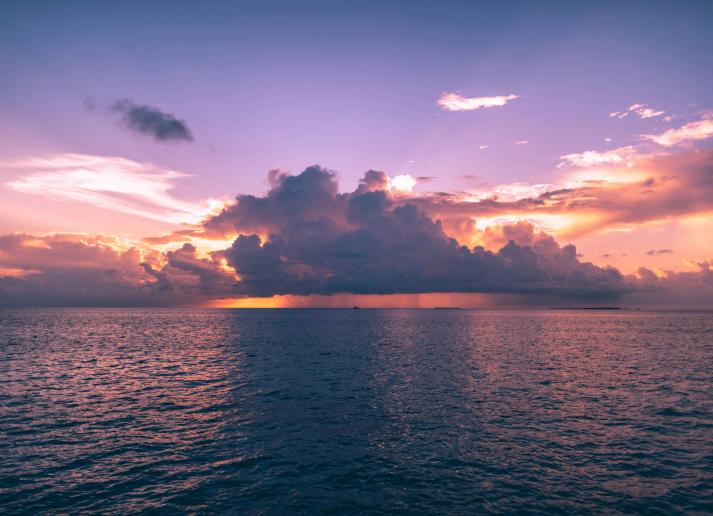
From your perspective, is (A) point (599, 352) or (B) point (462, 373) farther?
(A) point (599, 352)

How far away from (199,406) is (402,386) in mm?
26332

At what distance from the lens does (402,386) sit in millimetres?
57406

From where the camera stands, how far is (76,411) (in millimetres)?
43344

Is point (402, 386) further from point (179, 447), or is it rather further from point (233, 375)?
point (179, 447)

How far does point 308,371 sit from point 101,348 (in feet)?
214

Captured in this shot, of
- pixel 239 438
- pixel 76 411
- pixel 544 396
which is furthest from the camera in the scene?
pixel 544 396

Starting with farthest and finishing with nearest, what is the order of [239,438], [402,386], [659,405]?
1. [402,386]
2. [659,405]
3. [239,438]

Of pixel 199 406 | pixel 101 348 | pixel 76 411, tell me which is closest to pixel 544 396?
pixel 199 406

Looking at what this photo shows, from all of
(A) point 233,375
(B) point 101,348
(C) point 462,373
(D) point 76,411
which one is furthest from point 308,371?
(B) point 101,348

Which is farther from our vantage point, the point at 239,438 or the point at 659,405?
the point at 659,405

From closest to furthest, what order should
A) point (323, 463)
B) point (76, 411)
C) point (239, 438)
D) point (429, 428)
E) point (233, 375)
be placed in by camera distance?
1. point (323, 463)
2. point (239, 438)
3. point (429, 428)
4. point (76, 411)
5. point (233, 375)

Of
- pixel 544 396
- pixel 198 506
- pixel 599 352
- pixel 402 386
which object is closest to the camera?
pixel 198 506

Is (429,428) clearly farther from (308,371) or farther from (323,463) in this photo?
(308,371)

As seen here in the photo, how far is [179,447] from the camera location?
3306 cm
